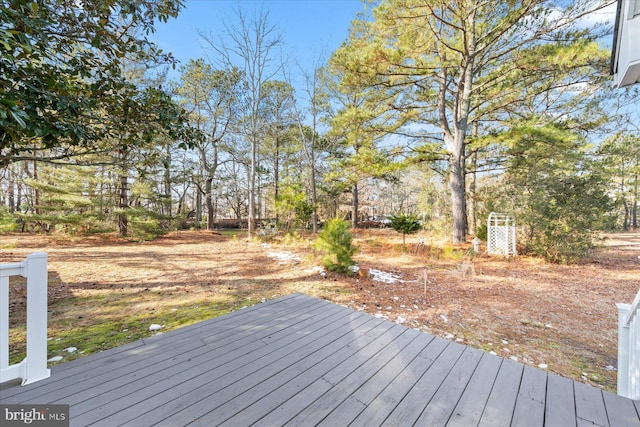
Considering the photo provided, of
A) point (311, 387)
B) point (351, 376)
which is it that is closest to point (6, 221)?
point (311, 387)

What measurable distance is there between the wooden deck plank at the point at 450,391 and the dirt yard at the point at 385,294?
85 cm

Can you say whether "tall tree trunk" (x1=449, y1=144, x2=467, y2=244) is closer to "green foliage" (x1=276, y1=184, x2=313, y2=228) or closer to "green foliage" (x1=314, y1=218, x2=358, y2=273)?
"green foliage" (x1=314, y1=218, x2=358, y2=273)

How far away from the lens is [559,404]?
4.70ft

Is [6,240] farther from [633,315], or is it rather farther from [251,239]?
[633,315]

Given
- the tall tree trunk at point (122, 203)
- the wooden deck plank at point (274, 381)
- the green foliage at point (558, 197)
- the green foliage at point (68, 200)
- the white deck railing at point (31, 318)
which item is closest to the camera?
the wooden deck plank at point (274, 381)

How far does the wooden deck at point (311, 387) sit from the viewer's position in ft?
4.31

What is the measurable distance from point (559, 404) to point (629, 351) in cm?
89

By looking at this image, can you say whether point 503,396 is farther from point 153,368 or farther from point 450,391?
point 153,368

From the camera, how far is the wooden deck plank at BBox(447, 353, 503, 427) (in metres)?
1.32

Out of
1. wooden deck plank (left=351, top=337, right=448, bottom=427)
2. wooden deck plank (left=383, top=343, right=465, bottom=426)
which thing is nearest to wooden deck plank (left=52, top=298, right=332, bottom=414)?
wooden deck plank (left=351, top=337, right=448, bottom=427)

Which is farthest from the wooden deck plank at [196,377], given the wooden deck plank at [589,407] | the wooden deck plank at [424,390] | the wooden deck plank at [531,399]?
the wooden deck plank at [589,407]

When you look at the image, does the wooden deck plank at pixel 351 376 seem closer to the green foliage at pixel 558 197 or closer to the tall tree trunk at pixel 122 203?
the green foliage at pixel 558 197

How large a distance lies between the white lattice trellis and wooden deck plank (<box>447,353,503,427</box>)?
20.5 feet

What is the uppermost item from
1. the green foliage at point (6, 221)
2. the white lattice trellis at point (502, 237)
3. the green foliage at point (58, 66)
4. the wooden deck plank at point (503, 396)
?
the green foliage at point (58, 66)
